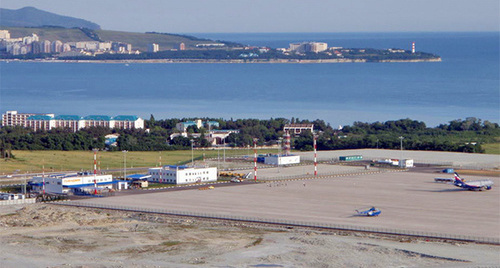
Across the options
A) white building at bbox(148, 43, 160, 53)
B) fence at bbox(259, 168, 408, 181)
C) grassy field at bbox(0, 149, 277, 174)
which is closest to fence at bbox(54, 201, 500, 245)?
fence at bbox(259, 168, 408, 181)

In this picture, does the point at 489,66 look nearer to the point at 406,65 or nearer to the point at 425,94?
the point at 406,65

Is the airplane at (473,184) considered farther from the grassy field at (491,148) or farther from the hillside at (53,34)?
the hillside at (53,34)

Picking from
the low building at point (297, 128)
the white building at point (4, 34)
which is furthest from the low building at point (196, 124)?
the white building at point (4, 34)

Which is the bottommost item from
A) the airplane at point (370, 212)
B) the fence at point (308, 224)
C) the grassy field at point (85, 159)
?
the fence at point (308, 224)

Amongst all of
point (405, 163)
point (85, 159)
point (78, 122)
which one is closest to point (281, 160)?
point (405, 163)

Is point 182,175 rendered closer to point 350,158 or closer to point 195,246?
point 350,158

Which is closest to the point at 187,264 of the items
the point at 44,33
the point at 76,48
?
the point at 76,48

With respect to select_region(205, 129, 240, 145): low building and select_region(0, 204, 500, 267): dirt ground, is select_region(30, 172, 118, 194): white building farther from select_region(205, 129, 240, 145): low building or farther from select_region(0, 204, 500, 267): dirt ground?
select_region(205, 129, 240, 145): low building
